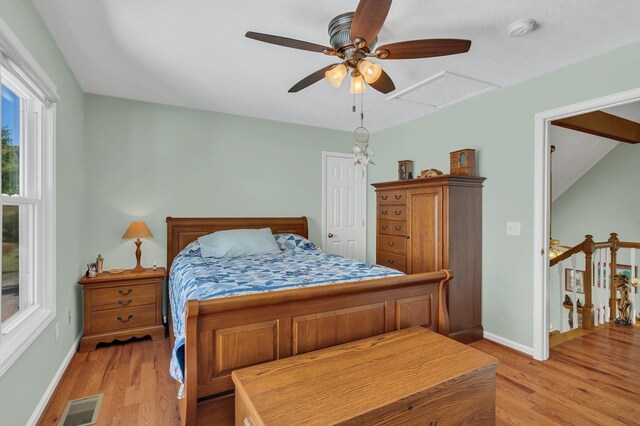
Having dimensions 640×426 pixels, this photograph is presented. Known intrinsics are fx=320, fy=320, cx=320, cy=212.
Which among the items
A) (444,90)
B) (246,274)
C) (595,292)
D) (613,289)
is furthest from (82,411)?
(613,289)

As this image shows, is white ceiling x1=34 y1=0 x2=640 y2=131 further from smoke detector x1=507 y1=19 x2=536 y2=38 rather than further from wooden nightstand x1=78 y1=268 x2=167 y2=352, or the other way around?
wooden nightstand x1=78 y1=268 x2=167 y2=352

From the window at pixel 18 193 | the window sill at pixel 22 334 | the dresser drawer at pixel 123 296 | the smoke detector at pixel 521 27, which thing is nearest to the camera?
the window sill at pixel 22 334

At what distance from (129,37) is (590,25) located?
3000mm

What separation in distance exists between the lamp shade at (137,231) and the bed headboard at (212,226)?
295mm

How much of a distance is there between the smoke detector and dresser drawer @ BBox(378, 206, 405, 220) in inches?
74.0

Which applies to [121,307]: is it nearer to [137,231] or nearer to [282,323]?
[137,231]

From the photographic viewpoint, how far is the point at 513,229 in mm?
2934

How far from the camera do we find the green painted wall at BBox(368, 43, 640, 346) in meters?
2.52

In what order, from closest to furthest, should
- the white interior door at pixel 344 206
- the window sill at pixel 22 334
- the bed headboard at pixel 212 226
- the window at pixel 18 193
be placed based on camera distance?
the window sill at pixel 22 334 → the window at pixel 18 193 → the bed headboard at pixel 212 226 → the white interior door at pixel 344 206

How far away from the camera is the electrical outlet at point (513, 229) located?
9.51 ft

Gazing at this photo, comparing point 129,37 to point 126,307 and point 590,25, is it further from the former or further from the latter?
point 590,25

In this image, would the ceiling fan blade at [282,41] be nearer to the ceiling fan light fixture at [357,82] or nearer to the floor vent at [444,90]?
the ceiling fan light fixture at [357,82]

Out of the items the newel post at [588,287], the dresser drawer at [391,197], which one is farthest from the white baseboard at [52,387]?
the newel post at [588,287]

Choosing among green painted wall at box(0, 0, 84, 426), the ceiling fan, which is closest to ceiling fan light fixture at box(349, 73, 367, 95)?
the ceiling fan
